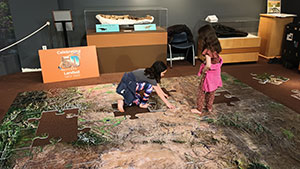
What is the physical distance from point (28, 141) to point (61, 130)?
1.22 ft

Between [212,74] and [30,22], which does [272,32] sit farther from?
[30,22]

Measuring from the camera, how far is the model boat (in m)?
4.97

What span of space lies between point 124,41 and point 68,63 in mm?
1179

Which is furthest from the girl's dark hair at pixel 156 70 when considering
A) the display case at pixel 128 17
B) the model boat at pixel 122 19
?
the model boat at pixel 122 19

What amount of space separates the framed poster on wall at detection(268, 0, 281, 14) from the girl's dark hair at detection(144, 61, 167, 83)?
4.47 metres

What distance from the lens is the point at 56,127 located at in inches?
118

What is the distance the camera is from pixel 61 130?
2.93 metres

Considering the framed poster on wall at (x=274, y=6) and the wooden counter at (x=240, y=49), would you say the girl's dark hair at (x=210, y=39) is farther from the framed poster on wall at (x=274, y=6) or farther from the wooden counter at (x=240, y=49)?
the framed poster on wall at (x=274, y=6)

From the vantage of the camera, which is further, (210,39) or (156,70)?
(156,70)

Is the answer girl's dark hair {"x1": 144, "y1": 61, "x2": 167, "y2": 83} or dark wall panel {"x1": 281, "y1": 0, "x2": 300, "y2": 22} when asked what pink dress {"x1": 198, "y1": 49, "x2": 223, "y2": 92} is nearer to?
girl's dark hair {"x1": 144, "y1": 61, "x2": 167, "y2": 83}

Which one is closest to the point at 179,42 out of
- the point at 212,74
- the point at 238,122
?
the point at 212,74

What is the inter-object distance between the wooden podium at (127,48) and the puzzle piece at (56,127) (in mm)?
1810

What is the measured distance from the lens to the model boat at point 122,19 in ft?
16.3

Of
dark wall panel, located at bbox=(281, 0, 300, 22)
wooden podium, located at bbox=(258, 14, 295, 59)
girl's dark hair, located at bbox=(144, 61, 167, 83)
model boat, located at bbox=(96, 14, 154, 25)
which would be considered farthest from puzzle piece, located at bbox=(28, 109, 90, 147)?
dark wall panel, located at bbox=(281, 0, 300, 22)
